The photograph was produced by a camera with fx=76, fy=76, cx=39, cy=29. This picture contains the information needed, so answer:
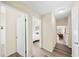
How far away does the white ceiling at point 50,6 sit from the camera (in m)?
1.25

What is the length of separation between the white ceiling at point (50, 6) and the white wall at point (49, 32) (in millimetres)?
104

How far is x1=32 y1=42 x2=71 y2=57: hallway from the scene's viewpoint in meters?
1.25

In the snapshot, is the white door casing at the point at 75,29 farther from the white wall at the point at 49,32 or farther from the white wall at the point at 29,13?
the white wall at the point at 29,13

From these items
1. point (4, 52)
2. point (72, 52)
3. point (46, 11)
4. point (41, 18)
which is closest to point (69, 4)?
point (46, 11)

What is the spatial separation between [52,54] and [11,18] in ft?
3.00

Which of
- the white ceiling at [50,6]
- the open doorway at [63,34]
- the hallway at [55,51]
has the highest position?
the white ceiling at [50,6]

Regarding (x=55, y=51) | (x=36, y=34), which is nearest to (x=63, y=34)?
(x=55, y=51)

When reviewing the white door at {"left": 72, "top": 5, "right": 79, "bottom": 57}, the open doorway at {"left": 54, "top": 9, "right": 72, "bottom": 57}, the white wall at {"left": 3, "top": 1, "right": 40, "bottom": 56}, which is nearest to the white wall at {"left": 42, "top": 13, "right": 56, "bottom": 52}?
the open doorway at {"left": 54, "top": 9, "right": 72, "bottom": 57}

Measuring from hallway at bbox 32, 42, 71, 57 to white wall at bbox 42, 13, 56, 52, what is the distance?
8 cm

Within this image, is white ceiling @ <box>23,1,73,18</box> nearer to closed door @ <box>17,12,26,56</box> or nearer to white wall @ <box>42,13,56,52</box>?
white wall @ <box>42,13,56,52</box>

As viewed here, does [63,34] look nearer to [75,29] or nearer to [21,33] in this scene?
[75,29]

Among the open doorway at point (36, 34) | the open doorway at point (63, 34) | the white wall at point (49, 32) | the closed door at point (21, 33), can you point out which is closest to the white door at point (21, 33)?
the closed door at point (21, 33)

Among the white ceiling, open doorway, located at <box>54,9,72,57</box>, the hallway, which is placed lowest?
the hallway

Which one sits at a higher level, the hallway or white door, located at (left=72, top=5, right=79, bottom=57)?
white door, located at (left=72, top=5, right=79, bottom=57)
